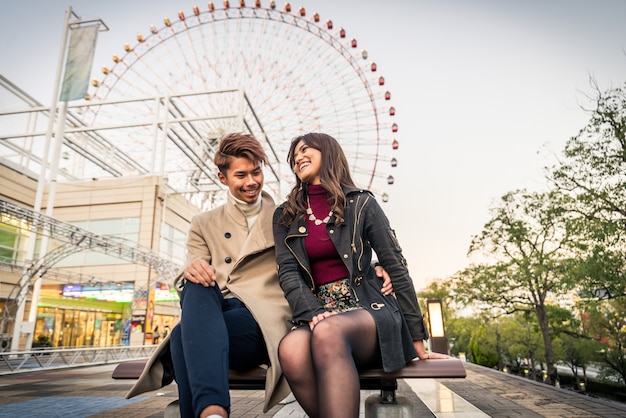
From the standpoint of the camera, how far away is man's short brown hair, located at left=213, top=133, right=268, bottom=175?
81.8 inches

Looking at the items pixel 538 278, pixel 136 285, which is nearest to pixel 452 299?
pixel 538 278

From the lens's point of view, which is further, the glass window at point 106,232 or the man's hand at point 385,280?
the glass window at point 106,232

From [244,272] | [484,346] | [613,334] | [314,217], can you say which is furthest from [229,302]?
[484,346]

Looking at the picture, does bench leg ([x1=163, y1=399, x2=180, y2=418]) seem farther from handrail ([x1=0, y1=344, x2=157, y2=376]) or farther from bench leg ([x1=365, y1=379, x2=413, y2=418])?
handrail ([x1=0, y1=344, x2=157, y2=376])

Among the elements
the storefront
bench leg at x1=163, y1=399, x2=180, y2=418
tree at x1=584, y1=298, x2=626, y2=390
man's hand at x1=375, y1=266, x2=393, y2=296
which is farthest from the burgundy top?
tree at x1=584, y1=298, x2=626, y2=390

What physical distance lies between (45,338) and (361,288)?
19336 millimetres

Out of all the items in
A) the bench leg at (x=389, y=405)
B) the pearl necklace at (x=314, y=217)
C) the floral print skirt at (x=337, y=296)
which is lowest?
the bench leg at (x=389, y=405)

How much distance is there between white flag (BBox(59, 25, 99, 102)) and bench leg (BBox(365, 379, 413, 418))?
42.2 feet

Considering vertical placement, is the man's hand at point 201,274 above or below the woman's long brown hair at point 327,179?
below

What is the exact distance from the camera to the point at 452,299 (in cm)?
2088

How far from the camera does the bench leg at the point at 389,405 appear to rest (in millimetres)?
1773

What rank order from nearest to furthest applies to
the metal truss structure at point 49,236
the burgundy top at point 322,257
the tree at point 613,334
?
1. the burgundy top at point 322,257
2. the metal truss structure at point 49,236
3. the tree at point 613,334

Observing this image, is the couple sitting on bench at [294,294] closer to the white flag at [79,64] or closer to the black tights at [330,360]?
the black tights at [330,360]

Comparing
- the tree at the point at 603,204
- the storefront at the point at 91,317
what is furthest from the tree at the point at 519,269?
the storefront at the point at 91,317
